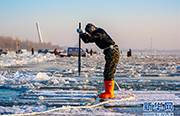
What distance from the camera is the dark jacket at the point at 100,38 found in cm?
574

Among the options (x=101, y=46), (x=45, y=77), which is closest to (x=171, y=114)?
(x=101, y=46)

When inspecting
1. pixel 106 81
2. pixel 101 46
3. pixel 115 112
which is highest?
pixel 101 46

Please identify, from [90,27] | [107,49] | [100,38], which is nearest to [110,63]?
[107,49]

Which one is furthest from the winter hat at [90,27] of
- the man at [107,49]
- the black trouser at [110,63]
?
the black trouser at [110,63]

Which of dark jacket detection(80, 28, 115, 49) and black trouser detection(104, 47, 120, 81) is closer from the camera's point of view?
dark jacket detection(80, 28, 115, 49)

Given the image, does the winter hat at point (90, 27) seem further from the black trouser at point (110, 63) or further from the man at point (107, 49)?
the black trouser at point (110, 63)

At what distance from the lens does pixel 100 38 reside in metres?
5.78

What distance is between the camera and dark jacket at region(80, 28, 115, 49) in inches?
226

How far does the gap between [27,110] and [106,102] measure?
5.28ft

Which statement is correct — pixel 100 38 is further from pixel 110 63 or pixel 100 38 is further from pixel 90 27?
pixel 110 63

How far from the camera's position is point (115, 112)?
4.66 metres

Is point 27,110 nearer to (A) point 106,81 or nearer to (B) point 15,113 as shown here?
(B) point 15,113

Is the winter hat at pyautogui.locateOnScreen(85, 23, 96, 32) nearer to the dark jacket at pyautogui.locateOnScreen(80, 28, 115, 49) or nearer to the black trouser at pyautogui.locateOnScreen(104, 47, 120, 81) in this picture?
the dark jacket at pyautogui.locateOnScreen(80, 28, 115, 49)

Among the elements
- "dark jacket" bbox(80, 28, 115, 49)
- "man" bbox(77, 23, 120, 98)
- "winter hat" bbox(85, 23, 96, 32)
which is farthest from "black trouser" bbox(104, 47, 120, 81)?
"winter hat" bbox(85, 23, 96, 32)
